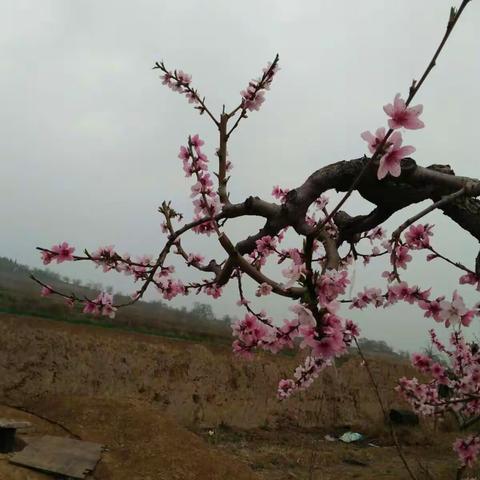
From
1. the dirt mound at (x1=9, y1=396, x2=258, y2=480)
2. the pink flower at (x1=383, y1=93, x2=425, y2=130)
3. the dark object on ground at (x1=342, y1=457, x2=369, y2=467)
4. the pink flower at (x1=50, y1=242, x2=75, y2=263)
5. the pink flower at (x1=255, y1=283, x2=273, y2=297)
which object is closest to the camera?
the pink flower at (x1=383, y1=93, x2=425, y2=130)

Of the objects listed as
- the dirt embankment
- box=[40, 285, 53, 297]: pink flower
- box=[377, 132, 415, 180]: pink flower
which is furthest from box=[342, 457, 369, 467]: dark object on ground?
box=[377, 132, 415, 180]: pink flower

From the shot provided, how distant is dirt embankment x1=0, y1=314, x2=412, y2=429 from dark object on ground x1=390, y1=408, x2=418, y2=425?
42 centimetres

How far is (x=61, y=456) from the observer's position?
15.2ft

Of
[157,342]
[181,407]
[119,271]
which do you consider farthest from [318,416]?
[119,271]

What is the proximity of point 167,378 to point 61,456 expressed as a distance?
427 cm

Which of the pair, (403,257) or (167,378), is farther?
(167,378)

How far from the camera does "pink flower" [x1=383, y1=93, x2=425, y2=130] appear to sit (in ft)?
3.16

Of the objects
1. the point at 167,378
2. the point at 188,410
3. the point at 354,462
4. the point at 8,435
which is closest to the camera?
the point at 8,435

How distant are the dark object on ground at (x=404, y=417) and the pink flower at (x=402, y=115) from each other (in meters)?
10.3

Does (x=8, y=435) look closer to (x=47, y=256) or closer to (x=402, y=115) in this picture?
(x=47, y=256)

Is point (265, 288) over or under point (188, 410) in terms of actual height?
over

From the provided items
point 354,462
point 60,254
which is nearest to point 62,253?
point 60,254

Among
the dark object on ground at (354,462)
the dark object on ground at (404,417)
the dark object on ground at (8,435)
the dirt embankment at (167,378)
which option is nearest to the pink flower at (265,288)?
the dark object on ground at (8,435)

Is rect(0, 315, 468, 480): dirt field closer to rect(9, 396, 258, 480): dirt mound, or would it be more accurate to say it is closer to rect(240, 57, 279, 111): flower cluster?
rect(9, 396, 258, 480): dirt mound
